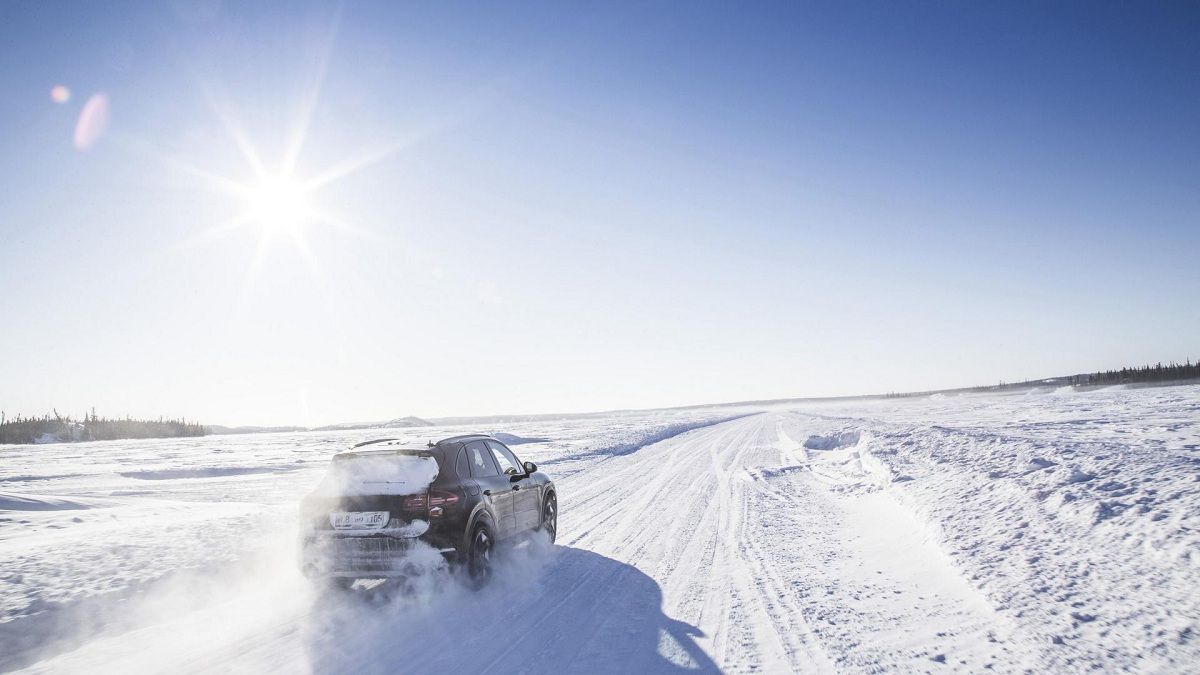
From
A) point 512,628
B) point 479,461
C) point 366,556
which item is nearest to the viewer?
point 512,628

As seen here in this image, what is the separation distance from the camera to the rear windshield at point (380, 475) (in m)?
6.30

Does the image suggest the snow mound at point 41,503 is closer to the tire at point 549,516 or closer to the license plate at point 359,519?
the license plate at point 359,519

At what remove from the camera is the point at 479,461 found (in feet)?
24.9

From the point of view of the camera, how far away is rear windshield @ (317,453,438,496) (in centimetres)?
630

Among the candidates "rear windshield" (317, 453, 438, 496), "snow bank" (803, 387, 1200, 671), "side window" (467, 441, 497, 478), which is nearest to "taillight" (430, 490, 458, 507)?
A: "rear windshield" (317, 453, 438, 496)

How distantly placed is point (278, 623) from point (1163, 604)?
24.4ft

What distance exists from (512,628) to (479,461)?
2.68 meters

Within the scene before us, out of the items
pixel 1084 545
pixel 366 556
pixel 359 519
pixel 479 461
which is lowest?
pixel 1084 545

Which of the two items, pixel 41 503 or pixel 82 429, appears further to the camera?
pixel 82 429

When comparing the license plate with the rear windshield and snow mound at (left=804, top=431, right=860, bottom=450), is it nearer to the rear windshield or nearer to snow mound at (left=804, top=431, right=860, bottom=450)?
the rear windshield

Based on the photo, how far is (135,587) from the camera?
6652 mm

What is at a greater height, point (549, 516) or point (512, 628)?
point (549, 516)

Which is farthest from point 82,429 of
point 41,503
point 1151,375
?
point 1151,375

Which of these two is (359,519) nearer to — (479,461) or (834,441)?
(479,461)
